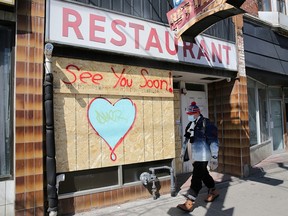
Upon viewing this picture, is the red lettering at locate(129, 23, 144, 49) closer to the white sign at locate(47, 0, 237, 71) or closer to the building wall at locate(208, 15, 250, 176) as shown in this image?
the white sign at locate(47, 0, 237, 71)

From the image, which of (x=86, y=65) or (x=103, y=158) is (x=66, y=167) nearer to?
(x=103, y=158)

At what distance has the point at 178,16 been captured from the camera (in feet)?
17.4

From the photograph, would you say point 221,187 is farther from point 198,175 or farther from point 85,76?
point 85,76

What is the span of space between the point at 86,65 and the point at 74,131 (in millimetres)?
1157

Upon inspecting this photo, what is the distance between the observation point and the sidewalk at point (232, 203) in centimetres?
453

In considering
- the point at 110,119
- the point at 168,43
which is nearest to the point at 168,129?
the point at 110,119

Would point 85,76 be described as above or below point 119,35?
below

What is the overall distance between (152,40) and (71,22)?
1669mm

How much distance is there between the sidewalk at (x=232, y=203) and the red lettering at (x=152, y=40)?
298cm

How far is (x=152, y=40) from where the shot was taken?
17.8 ft

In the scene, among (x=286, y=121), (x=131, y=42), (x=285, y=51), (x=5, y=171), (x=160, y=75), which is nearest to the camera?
(x=5, y=171)

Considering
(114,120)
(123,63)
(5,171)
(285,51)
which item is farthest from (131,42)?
(285,51)

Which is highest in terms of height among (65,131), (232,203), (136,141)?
(65,131)

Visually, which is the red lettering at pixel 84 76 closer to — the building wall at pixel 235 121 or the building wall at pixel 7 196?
Result: the building wall at pixel 7 196
